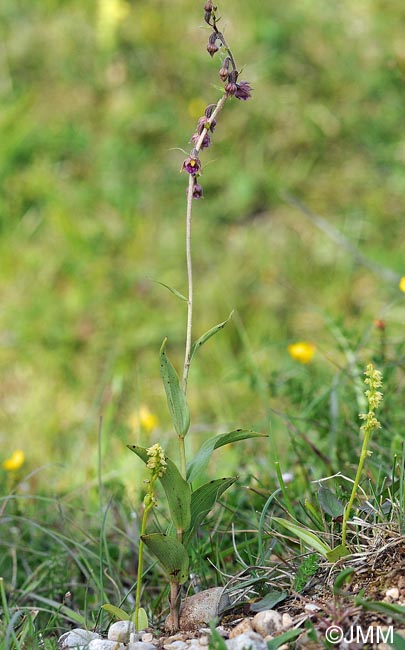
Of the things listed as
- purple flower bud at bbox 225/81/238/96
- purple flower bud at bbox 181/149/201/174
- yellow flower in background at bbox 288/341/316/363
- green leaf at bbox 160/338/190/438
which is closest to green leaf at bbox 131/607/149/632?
green leaf at bbox 160/338/190/438

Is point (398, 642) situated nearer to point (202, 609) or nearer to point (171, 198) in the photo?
point (202, 609)

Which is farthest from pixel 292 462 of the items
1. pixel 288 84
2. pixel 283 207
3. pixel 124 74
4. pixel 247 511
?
pixel 124 74

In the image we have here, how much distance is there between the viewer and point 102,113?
13.5 feet

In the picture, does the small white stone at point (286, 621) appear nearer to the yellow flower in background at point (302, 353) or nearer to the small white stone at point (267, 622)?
the small white stone at point (267, 622)

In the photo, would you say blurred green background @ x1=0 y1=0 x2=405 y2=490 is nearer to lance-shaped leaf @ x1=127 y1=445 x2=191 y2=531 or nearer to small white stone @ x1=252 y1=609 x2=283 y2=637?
lance-shaped leaf @ x1=127 y1=445 x2=191 y2=531

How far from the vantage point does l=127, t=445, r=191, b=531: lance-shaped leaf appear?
152cm

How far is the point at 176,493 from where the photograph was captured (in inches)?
60.7

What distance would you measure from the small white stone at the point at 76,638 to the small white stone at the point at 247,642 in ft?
1.09

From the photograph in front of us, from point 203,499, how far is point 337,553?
29 cm

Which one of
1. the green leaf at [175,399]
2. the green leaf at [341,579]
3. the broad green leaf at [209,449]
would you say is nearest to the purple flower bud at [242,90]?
the green leaf at [175,399]

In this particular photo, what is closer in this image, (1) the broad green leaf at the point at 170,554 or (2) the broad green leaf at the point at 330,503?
(1) the broad green leaf at the point at 170,554

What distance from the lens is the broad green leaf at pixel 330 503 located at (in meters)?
1.68

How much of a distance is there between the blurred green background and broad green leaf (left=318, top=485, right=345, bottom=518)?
4.60 feet

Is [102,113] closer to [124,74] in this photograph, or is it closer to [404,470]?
[124,74]
